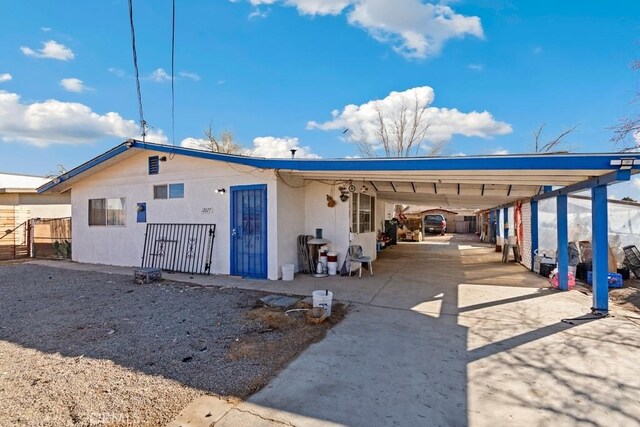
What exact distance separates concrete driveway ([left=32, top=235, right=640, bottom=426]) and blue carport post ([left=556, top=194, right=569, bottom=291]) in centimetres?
70

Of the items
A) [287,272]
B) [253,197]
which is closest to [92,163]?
[253,197]

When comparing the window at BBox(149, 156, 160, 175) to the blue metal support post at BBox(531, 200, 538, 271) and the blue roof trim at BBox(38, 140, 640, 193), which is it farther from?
the blue metal support post at BBox(531, 200, 538, 271)

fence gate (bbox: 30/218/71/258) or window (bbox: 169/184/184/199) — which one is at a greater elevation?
window (bbox: 169/184/184/199)

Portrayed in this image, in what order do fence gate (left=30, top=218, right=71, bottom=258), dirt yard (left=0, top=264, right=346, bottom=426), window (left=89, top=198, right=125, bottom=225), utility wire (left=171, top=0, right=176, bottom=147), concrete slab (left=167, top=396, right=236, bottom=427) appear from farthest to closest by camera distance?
1. fence gate (left=30, top=218, right=71, bottom=258)
2. window (left=89, top=198, right=125, bottom=225)
3. utility wire (left=171, top=0, right=176, bottom=147)
4. dirt yard (left=0, top=264, right=346, bottom=426)
5. concrete slab (left=167, top=396, right=236, bottom=427)

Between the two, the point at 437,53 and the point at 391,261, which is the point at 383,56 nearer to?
the point at 437,53

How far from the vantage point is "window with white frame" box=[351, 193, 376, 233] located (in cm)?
946

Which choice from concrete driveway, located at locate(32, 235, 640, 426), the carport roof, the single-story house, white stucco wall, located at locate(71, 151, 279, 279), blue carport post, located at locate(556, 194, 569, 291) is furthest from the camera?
white stucco wall, located at locate(71, 151, 279, 279)

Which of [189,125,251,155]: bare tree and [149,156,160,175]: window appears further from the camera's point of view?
[189,125,251,155]: bare tree

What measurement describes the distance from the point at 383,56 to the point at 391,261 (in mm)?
10127

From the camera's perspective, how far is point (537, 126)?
24.1 m

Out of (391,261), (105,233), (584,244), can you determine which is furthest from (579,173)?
(105,233)

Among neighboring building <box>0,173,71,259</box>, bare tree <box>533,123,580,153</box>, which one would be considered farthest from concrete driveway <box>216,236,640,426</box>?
bare tree <box>533,123,580,153</box>

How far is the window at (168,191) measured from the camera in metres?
9.35

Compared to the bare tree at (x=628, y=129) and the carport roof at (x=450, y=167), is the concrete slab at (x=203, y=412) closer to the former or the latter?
the carport roof at (x=450, y=167)
